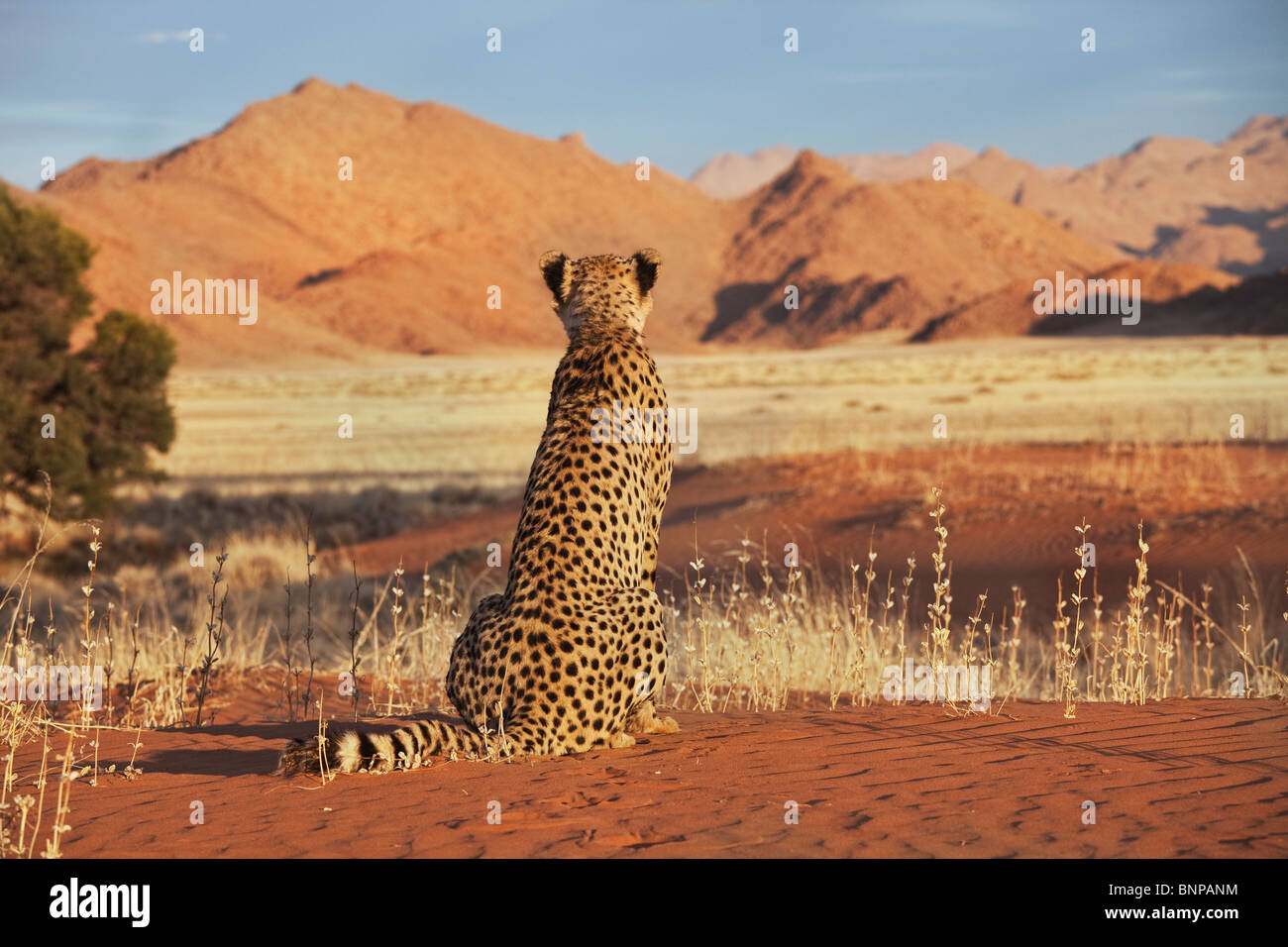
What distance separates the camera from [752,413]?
37.1m

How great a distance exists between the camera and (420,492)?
22.5 m

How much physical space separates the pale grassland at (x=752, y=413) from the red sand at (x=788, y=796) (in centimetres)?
1549

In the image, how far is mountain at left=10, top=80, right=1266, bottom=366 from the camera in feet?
360

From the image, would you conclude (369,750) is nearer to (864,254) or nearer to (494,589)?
(494,589)

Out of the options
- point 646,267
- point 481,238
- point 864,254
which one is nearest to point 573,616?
point 646,267

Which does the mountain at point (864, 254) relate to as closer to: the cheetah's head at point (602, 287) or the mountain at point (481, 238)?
the mountain at point (481, 238)

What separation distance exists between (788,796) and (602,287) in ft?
8.95

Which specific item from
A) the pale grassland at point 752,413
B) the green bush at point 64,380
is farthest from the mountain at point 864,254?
the green bush at point 64,380

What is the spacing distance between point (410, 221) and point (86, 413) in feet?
373

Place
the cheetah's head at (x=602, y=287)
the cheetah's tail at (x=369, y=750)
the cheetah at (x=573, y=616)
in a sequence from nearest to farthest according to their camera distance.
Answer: the cheetah's tail at (x=369, y=750) < the cheetah at (x=573, y=616) < the cheetah's head at (x=602, y=287)

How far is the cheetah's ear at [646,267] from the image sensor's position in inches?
252

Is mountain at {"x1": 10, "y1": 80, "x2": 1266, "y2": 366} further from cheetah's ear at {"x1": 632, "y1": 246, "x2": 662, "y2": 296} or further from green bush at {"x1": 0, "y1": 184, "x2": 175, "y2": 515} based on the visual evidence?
cheetah's ear at {"x1": 632, "y1": 246, "x2": 662, "y2": 296}

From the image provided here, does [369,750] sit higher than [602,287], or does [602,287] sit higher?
[602,287]

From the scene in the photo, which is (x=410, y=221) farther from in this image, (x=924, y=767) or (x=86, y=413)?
(x=924, y=767)
